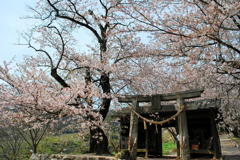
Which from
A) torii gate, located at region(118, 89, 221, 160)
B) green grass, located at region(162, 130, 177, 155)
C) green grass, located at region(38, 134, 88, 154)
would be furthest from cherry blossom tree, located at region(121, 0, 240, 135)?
green grass, located at region(38, 134, 88, 154)

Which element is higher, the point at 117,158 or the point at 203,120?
the point at 203,120

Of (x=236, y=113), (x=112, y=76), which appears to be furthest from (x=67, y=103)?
(x=236, y=113)

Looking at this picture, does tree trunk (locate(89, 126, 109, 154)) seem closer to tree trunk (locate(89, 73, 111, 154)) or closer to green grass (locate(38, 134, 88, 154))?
tree trunk (locate(89, 73, 111, 154))

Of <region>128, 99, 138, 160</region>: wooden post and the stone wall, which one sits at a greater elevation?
<region>128, 99, 138, 160</region>: wooden post

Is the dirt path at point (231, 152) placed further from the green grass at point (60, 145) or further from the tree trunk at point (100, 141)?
the green grass at point (60, 145)

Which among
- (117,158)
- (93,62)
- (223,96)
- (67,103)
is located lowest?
(117,158)

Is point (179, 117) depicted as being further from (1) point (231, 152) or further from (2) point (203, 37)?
(1) point (231, 152)

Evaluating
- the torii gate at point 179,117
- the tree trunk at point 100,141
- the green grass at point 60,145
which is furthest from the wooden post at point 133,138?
the green grass at point 60,145

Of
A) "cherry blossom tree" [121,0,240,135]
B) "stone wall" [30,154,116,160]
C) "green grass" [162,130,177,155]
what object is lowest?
"green grass" [162,130,177,155]

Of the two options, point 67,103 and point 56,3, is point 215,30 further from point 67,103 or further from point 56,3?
point 56,3

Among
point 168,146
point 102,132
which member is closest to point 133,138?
point 102,132

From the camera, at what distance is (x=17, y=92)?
820cm

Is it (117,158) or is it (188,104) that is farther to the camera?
(188,104)

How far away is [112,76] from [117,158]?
6077 millimetres
